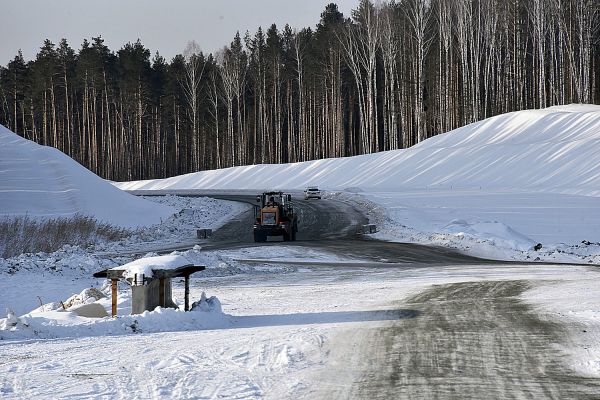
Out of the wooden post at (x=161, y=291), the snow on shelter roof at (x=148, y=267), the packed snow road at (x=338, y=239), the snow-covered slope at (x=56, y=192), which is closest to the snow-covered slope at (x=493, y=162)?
the packed snow road at (x=338, y=239)

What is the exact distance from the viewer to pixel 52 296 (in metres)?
17.2

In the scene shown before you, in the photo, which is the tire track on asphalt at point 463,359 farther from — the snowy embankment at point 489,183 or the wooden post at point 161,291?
the snowy embankment at point 489,183

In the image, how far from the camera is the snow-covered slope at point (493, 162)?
48.2 m

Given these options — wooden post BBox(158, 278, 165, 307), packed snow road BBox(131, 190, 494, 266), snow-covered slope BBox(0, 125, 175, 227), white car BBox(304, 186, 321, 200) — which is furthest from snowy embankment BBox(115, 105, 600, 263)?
wooden post BBox(158, 278, 165, 307)

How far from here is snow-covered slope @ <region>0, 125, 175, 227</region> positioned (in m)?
36.6

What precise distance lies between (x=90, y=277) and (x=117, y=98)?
290 feet

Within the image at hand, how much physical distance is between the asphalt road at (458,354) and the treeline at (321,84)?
180 ft

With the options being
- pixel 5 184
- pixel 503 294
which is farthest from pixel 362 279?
pixel 5 184

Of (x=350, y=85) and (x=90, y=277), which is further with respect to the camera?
(x=350, y=85)

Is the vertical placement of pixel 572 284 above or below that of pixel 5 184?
below

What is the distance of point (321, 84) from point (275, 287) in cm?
7232

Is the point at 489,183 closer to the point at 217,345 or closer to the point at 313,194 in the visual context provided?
the point at 313,194

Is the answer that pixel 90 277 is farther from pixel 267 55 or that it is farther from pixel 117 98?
pixel 117 98

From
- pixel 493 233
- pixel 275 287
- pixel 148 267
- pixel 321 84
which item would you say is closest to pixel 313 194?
pixel 493 233
